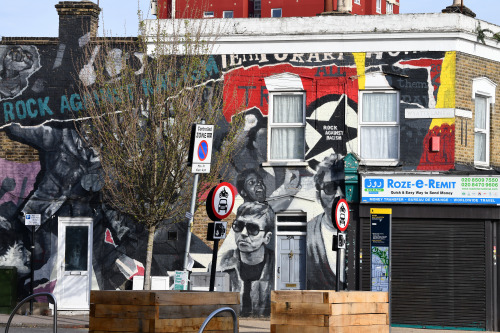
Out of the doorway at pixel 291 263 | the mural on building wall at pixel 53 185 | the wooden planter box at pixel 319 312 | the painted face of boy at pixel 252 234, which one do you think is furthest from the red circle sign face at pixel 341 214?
the mural on building wall at pixel 53 185

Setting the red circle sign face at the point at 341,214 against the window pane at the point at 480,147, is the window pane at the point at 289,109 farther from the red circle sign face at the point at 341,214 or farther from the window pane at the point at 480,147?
the red circle sign face at the point at 341,214

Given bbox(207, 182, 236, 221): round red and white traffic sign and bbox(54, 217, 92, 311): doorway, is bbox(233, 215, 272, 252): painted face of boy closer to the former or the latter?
bbox(54, 217, 92, 311): doorway

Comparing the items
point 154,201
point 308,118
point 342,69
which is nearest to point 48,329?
point 154,201

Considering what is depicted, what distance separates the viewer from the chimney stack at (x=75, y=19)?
2336cm

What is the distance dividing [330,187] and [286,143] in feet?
5.32

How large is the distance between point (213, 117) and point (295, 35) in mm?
3071

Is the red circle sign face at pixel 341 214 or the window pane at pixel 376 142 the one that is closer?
the red circle sign face at pixel 341 214

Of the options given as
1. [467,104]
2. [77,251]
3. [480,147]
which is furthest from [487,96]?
[77,251]

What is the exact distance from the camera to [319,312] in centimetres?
1452

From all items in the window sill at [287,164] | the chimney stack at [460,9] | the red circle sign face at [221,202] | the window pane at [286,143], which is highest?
the chimney stack at [460,9]

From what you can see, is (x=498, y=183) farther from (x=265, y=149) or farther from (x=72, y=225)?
(x=72, y=225)

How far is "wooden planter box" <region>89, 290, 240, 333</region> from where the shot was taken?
1138 centimetres

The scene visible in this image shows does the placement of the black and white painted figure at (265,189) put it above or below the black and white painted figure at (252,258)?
above

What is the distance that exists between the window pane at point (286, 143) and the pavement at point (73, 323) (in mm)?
4196
